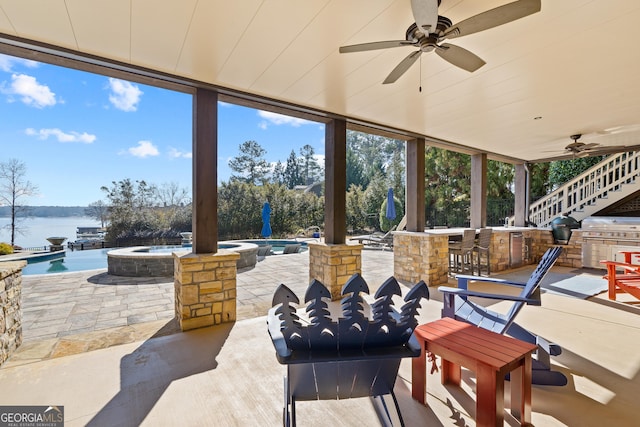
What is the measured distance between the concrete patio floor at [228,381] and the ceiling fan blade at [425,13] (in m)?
2.52

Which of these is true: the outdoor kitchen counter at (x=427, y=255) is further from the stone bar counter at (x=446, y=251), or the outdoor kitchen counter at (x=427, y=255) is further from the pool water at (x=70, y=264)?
the pool water at (x=70, y=264)

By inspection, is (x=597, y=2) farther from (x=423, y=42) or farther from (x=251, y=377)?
(x=251, y=377)

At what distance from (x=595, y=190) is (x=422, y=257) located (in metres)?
6.74

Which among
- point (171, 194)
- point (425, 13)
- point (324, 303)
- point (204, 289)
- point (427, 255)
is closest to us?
point (324, 303)

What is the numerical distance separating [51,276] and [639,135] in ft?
39.9

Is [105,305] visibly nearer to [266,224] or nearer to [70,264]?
[266,224]

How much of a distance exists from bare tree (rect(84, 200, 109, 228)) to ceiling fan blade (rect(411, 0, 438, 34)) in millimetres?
17738

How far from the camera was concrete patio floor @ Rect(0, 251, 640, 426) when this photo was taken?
73.5 inches

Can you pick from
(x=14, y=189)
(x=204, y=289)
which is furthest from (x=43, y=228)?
(x=204, y=289)

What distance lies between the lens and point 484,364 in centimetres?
162

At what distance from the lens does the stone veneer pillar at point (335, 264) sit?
14.2 ft

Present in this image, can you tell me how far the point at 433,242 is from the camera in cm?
542

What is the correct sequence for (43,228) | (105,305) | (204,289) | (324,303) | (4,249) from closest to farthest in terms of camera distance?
1. (324,303)
2. (204,289)
3. (105,305)
4. (4,249)
5. (43,228)

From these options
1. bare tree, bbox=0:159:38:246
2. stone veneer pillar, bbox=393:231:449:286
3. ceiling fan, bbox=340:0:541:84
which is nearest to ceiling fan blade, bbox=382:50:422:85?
ceiling fan, bbox=340:0:541:84
